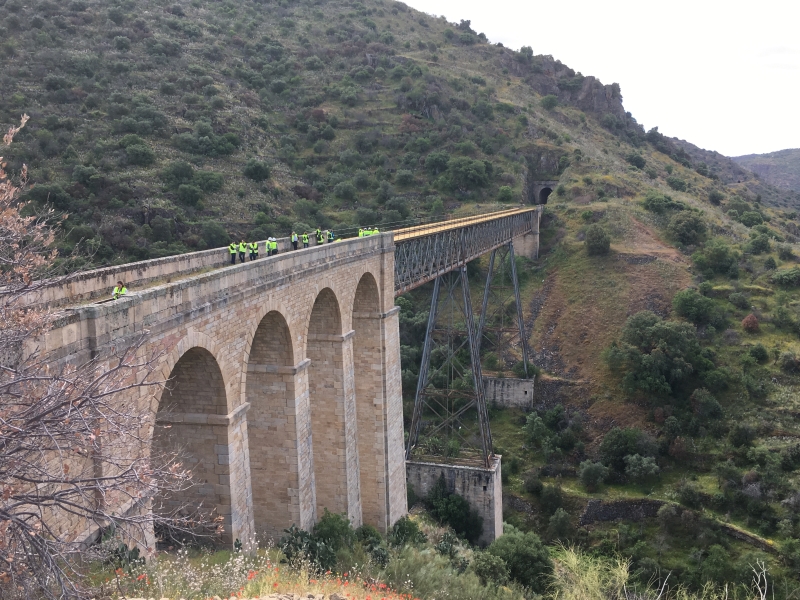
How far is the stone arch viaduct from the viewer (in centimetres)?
906

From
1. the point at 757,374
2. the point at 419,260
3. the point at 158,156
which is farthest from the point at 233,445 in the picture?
the point at 158,156

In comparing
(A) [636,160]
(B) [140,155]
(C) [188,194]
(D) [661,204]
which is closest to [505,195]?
(D) [661,204]

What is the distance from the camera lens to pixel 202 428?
34.6 feet

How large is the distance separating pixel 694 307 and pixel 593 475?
1157 cm

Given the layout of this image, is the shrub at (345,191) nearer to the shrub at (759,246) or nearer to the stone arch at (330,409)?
the shrub at (759,246)

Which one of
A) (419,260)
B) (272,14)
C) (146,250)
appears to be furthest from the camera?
(272,14)

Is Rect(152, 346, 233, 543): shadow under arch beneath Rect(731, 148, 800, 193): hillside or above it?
beneath

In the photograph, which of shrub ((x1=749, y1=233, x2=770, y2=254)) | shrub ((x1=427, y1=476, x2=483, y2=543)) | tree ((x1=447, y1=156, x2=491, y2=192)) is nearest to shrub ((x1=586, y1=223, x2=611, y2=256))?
shrub ((x1=749, y1=233, x2=770, y2=254))

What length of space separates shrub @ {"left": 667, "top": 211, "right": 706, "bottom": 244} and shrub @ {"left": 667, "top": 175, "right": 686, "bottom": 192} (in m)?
16.9

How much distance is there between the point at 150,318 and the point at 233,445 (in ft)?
10.7

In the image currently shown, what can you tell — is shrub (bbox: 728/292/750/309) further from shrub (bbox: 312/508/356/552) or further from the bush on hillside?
shrub (bbox: 312/508/356/552)

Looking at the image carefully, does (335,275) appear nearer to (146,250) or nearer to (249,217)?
(146,250)

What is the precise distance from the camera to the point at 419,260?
22297 mm

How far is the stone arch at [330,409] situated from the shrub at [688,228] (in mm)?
30972
